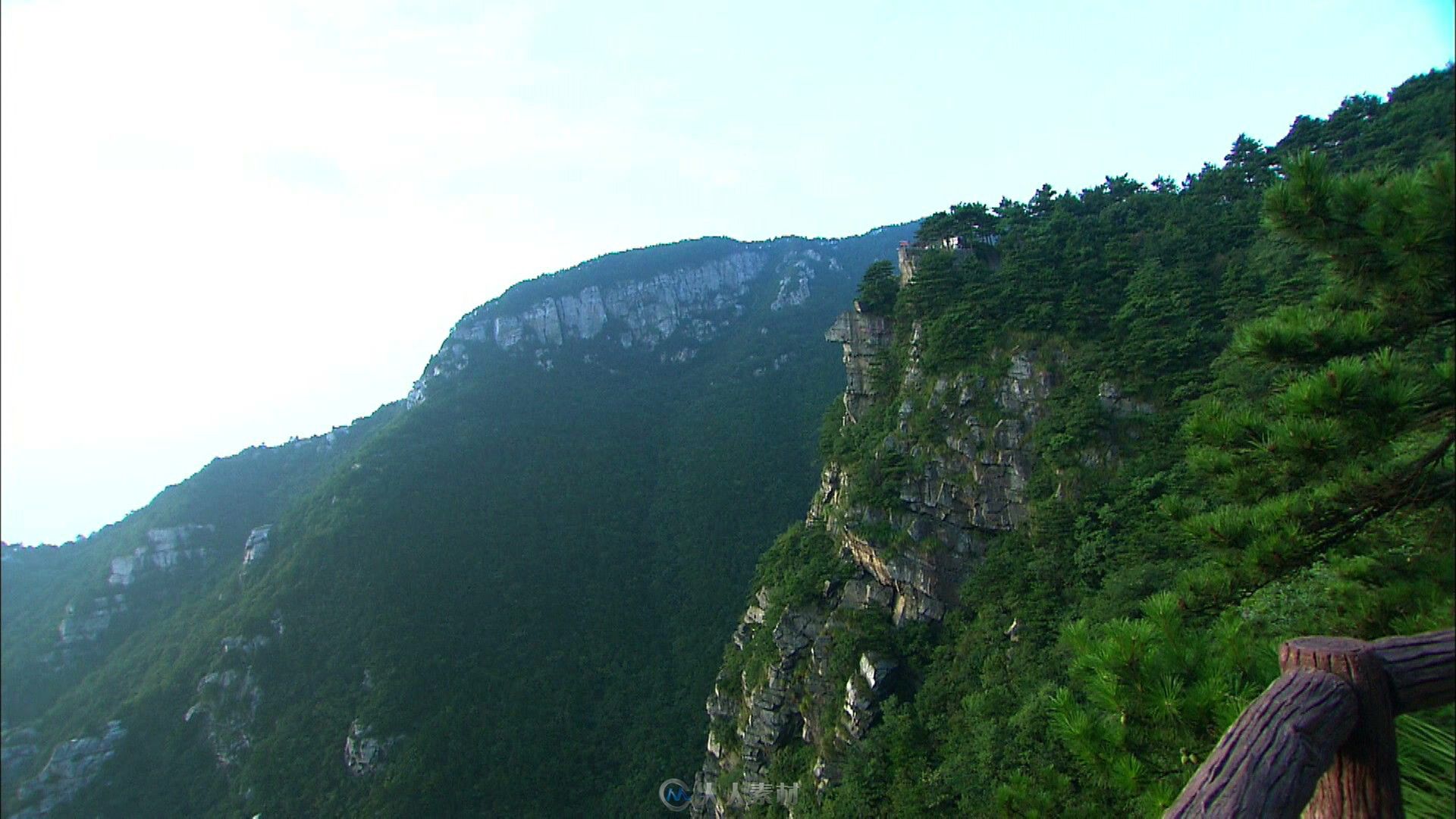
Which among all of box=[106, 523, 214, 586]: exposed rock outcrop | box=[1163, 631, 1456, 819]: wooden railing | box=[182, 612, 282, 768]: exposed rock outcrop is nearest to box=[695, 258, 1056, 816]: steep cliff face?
box=[1163, 631, 1456, 819]: wooden railing

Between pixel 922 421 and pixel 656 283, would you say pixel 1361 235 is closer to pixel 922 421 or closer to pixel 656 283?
pixel 922 421

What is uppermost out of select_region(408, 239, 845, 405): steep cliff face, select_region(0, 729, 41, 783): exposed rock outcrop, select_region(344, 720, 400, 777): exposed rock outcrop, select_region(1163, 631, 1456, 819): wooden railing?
select_region(408, 239, 845, 405): steep cliff face

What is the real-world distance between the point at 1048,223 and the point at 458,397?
43621mm

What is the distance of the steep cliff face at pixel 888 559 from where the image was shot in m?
18.2

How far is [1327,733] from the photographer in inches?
85.3

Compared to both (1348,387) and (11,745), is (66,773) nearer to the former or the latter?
(11,745)

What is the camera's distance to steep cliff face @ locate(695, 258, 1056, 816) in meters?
18.2

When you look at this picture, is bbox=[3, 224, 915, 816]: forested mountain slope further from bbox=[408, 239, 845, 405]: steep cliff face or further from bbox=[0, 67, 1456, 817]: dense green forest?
bbox=[408, 239, 845, 405]: steep cliff face

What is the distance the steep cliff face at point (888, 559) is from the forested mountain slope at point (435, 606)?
11.2 m

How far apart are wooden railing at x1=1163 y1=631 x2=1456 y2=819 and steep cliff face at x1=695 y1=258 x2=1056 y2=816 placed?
16.3 m

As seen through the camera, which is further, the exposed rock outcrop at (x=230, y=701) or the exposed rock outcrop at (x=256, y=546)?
the exposed rock outcrop at (x=256, y=546)

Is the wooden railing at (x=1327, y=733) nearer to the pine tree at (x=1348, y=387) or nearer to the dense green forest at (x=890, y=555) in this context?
the dense green forest at (x=890, y=555)

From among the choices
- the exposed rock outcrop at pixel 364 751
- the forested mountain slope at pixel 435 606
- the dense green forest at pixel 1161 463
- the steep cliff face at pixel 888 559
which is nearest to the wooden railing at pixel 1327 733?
the dense green forest at pixel 1161 463

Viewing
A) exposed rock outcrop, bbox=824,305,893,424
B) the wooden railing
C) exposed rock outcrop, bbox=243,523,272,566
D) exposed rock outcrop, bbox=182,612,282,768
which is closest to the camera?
the wooden railing
